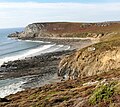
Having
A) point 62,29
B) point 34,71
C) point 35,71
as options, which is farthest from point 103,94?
point 62,29

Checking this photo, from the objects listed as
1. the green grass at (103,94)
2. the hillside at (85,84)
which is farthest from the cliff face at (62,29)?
the green grass at (103,94)

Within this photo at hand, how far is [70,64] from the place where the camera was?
141 ft

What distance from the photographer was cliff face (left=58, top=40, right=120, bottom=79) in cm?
3669

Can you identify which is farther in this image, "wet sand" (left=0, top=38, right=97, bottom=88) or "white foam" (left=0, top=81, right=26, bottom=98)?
"wet sand" (left=0, top=38, right=97, bottom=88)

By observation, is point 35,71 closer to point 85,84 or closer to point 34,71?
point 34,71

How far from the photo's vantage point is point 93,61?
39125 mm

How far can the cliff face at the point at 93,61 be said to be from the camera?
36688 millimetres

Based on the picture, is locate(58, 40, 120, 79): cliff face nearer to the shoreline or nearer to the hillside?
the hillside

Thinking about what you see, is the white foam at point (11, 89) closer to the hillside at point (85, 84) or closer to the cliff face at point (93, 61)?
the hillside at point (85, 84)

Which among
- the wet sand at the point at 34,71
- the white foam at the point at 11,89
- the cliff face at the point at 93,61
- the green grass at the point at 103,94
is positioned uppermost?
the green grass at the point at 103,94

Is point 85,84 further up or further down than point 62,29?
further down

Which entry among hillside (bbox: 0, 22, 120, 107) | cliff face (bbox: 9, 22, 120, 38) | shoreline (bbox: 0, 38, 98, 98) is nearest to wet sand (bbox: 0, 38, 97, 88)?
shoreline (bbox: 0, 38, 98, 98)

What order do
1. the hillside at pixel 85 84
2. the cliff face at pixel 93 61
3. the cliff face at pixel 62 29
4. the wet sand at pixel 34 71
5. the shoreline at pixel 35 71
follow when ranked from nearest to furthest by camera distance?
1. the hillside at pixel 85 84
2. the cliff face at pixel 93 61
3. the shoreline at pixel 35 71
4. the wet sand at pixel 34 71
5. the cliff face at pixel 62 29

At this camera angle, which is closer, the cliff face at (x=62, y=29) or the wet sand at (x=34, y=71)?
the wet sand at (x=34, y=71)
